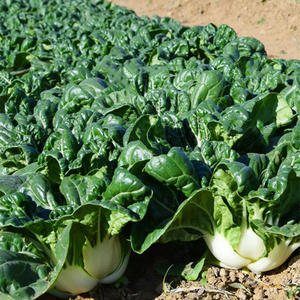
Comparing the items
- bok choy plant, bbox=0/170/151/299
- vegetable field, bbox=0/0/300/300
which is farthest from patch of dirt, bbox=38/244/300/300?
bok choy plant, bbox=0/170/151/299

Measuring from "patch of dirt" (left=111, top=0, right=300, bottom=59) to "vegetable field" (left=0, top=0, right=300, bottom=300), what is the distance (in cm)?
569

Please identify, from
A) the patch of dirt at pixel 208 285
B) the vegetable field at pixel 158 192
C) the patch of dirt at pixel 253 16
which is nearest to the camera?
the vegetable field at pixel 158 192

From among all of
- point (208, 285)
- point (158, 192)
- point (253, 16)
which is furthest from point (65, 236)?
point (253, 16)

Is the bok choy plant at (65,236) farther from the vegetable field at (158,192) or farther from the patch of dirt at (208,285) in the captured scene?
the patch of dirt at (208,285)

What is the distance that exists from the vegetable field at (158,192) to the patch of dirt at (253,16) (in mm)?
5689

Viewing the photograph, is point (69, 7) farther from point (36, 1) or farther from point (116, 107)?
point (116, 107)

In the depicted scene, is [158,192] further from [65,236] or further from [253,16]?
[253,16]

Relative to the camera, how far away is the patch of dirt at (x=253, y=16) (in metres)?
11.6

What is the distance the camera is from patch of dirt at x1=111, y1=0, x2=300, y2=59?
11602 mm

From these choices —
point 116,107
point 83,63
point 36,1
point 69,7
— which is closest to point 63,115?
point 116,107

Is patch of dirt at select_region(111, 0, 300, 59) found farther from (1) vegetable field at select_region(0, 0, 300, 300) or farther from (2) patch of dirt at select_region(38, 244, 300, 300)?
(2) patch of dirt at select_region(38, 244, 300, 300)

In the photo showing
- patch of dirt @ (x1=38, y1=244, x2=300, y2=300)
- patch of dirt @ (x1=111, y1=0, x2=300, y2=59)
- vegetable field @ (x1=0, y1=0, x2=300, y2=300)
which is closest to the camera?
vegetable field @ (x1=0, y1=0, x2=300, y2=300)

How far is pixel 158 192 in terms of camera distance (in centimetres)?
442

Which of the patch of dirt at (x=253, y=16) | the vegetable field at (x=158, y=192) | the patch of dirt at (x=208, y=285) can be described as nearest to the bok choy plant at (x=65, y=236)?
the vegetable field at (x=158, y=192)
